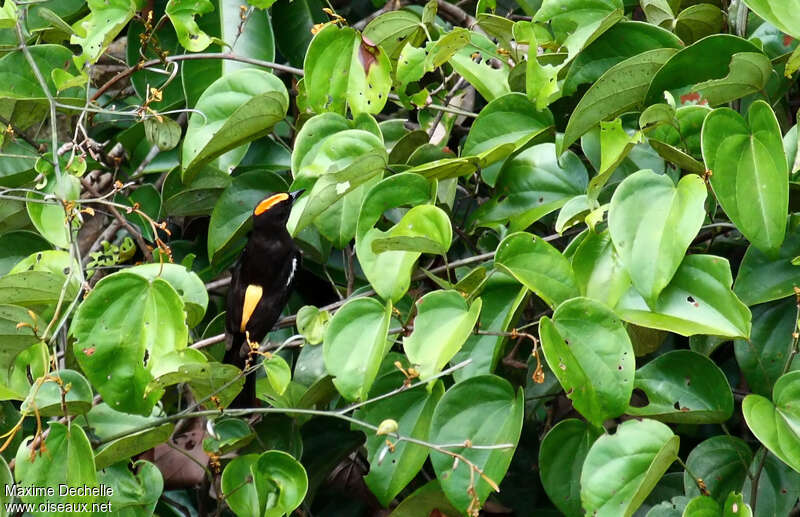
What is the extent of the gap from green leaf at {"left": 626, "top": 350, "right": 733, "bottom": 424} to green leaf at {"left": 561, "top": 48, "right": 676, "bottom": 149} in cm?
45

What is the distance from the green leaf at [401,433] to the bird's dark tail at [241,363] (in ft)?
1.32

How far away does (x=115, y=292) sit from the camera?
1.65 m

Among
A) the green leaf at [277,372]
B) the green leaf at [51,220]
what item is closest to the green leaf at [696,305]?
the green leaf at [277,372]

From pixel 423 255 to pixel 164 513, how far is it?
0.83m

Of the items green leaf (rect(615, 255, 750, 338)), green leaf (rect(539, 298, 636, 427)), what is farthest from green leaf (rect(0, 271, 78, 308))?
green leaf (rect(615, 255, 750, 338))

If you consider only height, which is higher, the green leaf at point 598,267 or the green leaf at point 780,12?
the green leaf at point 780,12

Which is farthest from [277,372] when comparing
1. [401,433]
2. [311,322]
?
[401,433]

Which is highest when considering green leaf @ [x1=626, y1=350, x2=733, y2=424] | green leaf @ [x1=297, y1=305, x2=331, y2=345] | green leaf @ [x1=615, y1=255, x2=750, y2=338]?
green leaf @ [x1=615, y1=255, x2=750, y2=338]

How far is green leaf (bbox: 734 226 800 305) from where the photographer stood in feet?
5.26

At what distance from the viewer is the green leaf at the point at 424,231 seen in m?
1.57

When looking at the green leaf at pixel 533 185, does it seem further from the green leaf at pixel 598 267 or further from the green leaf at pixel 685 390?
the green leaf at pixel 685 390

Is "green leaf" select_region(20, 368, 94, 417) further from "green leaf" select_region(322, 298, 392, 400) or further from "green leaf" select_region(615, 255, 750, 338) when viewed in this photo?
"green leaf" select_region(615, 255, 750, 338)

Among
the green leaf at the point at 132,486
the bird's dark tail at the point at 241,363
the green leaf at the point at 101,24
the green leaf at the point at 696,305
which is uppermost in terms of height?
the green leaf at the point at 101,24

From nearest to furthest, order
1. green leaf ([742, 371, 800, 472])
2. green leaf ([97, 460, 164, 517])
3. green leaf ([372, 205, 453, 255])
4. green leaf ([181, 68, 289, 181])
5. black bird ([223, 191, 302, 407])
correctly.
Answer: green leaf ([742, 371, 800, 472])
green leaf ([372, 205, 453, 255])
green leaf ([97, 460, 164, 517])
green leaf ([181, 68, 289, 181])
black bird ([223, 191, 302, 407])
